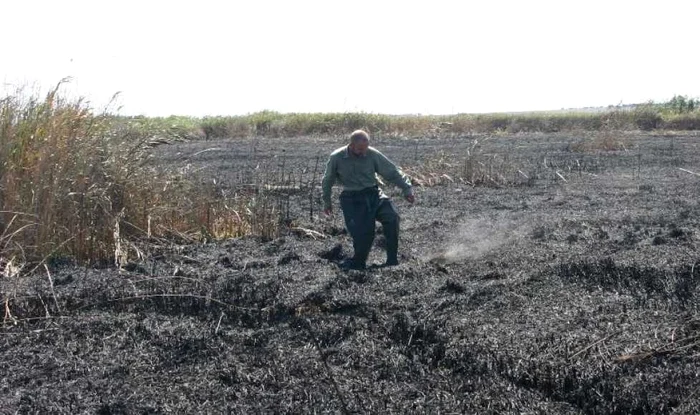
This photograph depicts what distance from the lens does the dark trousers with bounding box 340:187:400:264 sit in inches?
365

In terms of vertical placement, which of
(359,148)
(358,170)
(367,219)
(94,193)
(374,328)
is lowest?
(374,328)

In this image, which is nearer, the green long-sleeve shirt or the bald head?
the bald head

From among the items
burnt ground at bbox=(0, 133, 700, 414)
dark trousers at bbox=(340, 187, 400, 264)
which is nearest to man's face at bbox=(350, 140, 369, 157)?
dark trousers at bbox=(340, 187, 400, 264)

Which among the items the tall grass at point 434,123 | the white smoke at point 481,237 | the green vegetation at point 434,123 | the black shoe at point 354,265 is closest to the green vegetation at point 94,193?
the black shoe at point 354,265

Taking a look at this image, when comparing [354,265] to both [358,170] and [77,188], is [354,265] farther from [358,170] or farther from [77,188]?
[77,188]

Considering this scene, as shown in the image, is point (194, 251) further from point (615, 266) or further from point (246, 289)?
point (615, 266)

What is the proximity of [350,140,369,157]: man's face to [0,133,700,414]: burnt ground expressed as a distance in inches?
41.3

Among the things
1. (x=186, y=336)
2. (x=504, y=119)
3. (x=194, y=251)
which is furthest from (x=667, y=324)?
(x=504, y=119)

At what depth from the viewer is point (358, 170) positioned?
959cm

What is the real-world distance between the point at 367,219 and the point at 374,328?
10.2ft

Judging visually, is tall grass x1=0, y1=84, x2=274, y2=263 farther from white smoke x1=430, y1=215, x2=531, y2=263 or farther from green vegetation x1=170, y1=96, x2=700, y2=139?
green vegetation x1=170, y1=96, x2=700, y2=139

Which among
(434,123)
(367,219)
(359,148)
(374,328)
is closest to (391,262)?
(367,219)

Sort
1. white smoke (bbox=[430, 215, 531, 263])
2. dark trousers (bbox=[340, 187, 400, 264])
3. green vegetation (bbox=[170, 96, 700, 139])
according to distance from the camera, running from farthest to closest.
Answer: green vegetation (bbox=[170, 96, 700, 139])
white smoke (bbox=[430, 215, 531, 263])
dark trousers (bbox=[340, 187, 400, 264])

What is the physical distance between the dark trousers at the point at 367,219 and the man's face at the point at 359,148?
0.37 m
